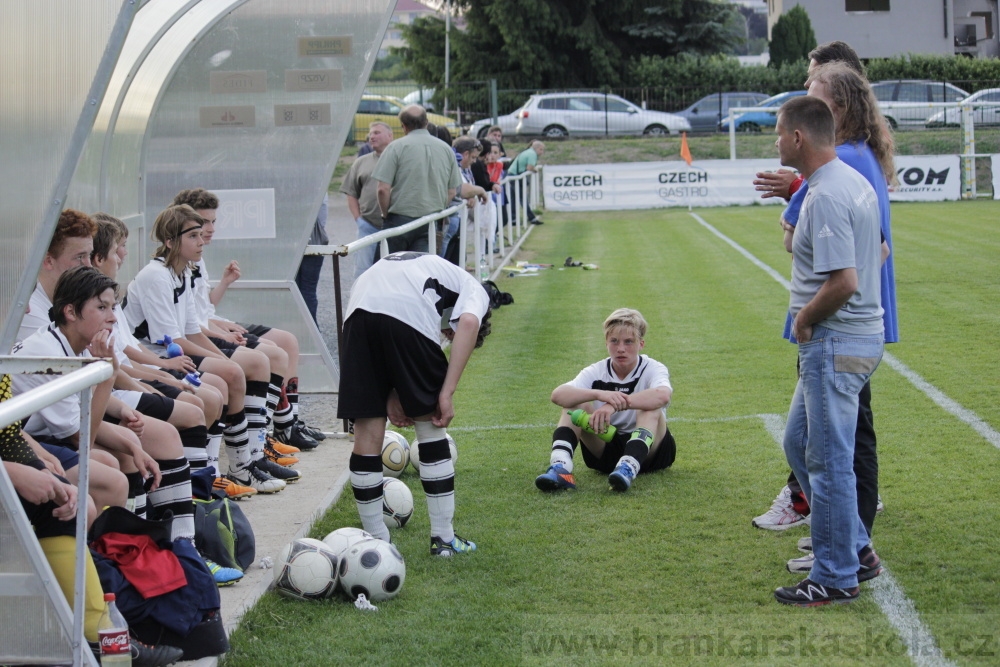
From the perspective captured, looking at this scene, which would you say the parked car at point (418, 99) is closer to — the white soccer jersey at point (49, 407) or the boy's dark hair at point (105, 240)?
the boy's dark hair at point (105, 240)

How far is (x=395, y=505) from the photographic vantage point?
5.40m

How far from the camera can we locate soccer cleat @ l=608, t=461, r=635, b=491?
5805 mm

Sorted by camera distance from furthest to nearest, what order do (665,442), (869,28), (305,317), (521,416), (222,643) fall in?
(869,28) → (305,317) → (521,416) → (665,442) → (222,643)

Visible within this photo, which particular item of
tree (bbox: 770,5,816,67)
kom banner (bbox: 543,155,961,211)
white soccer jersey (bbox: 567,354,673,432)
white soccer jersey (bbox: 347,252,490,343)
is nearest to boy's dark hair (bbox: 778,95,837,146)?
white soccer jersey (bbox: 347,252,490,343)

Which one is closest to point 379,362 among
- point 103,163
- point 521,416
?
point 521,416

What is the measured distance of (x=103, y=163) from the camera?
816 centimetres

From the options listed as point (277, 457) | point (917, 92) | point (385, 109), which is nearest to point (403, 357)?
point (277, 457)

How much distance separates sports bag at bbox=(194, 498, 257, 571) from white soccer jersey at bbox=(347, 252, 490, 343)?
3.38 feet

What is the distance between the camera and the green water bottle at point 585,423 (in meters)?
6.06

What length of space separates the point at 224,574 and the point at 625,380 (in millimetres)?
2555

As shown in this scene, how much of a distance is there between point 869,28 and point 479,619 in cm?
5517

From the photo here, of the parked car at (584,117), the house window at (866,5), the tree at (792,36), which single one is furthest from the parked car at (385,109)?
the house window at (866,5)

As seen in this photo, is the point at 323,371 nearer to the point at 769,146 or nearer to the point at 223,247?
the point at 223,247

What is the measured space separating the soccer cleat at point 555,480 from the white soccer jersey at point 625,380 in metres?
0.43
